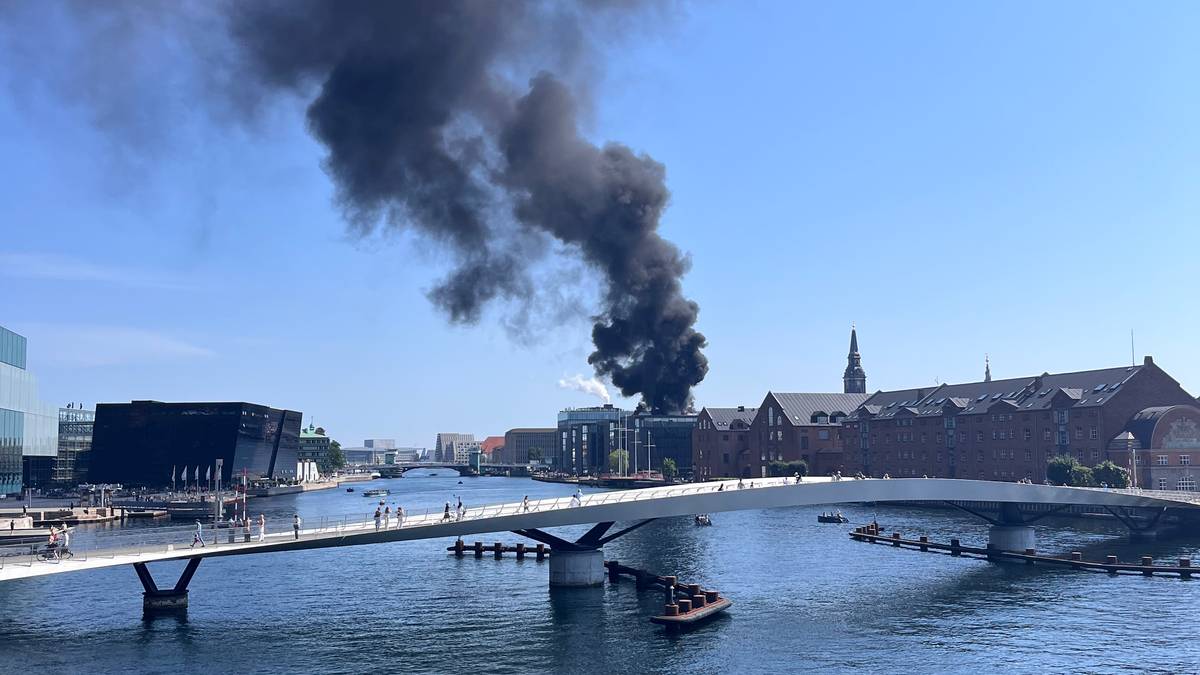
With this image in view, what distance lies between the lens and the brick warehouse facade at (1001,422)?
451 ft

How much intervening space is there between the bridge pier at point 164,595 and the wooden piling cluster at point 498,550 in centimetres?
3489

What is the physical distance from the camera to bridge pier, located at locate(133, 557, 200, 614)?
200ft

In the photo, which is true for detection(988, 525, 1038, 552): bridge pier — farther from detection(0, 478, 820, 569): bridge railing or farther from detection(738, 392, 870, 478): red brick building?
detection(738, 392, 870, 478): red brick building

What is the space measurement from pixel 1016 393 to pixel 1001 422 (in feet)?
18.1

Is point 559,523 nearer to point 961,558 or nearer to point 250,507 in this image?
point 961,558

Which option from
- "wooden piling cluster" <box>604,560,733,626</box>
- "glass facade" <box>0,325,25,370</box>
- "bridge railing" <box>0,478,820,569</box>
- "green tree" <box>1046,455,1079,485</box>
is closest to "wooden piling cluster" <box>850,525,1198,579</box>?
"bridge railing" <box>0,478,820,569</box>

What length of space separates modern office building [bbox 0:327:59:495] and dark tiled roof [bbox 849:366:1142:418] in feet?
453

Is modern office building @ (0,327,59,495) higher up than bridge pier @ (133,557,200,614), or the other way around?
modern office building @ (0,327,59,495)

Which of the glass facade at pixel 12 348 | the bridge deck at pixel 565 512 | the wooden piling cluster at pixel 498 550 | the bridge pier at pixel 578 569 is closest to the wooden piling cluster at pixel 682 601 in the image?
the bridge pier at pixel 578 569

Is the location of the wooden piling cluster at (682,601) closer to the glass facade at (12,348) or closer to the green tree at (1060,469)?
the green tree at (1060,469)

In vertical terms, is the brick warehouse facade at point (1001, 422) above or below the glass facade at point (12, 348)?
below

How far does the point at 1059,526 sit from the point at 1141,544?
18460 mm

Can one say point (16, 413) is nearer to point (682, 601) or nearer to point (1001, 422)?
point (682, 601)

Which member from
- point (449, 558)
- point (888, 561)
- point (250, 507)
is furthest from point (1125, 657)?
point (250, 507)
